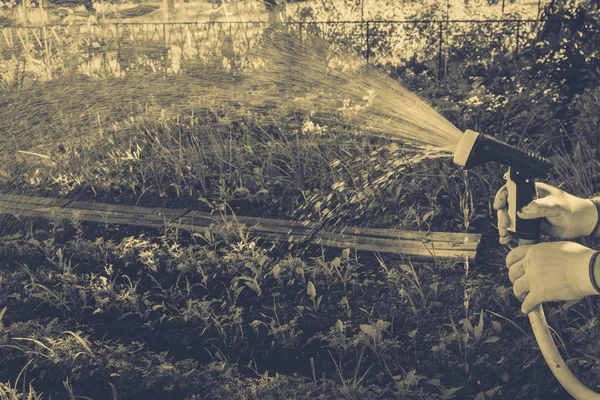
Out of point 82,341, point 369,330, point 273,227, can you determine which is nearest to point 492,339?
point 369,330

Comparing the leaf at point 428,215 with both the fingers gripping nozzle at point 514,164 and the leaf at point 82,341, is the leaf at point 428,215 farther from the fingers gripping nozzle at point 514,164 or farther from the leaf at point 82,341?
the leaf at point 82,341

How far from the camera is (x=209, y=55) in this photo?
6.16 metres

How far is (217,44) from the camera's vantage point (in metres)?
6.12

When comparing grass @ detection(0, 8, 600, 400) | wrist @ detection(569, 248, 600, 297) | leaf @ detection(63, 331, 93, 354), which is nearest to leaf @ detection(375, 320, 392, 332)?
grass @ detection(0, 8, 600, 400)

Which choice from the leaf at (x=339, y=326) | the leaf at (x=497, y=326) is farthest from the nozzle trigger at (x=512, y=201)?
the leaf at (x=339, y=326)

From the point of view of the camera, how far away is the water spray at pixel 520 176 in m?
2.10

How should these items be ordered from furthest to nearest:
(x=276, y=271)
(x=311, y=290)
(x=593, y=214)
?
(x=276, y=271)
(x=311, y=290)
(x=593, y=214)

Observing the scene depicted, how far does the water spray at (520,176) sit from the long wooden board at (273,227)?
1.04 metres

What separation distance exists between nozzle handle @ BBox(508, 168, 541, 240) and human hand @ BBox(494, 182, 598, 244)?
0.9 inches

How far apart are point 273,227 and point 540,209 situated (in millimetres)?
1800

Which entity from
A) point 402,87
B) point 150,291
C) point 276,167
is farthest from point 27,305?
point 402,87

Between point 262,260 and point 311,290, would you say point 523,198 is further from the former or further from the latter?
point 262,260

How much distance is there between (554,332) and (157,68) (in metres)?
4.11

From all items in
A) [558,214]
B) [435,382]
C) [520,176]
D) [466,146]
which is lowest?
[435,382]
